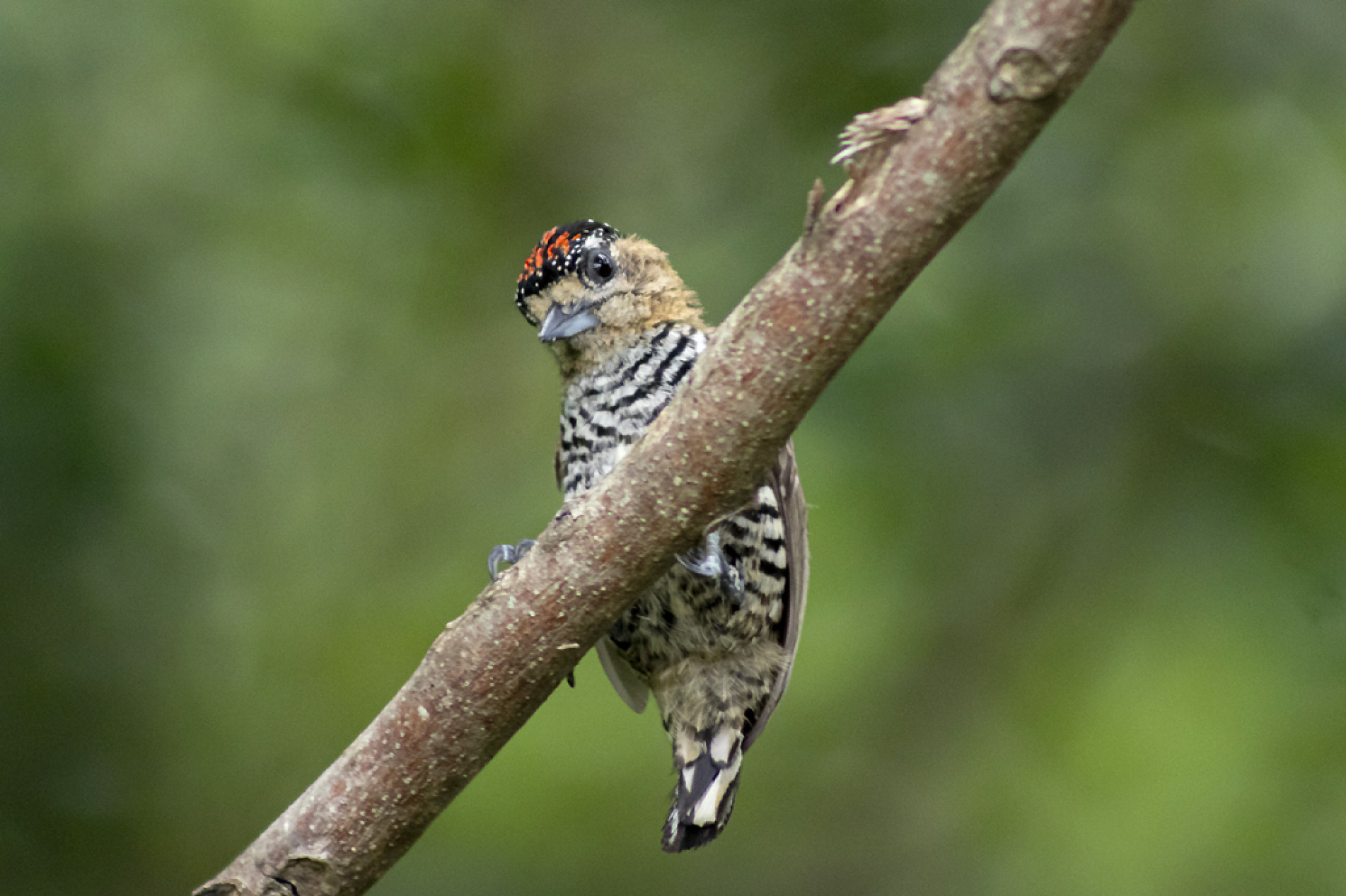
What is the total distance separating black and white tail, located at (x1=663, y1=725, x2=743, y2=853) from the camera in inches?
117

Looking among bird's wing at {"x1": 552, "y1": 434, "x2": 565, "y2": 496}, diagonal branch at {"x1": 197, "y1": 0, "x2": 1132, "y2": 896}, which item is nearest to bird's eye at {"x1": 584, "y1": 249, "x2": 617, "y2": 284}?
bird's wing at {"x1": 552, "y1": 434, "x2": 565, "y2": 496}

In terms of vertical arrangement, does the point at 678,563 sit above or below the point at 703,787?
above

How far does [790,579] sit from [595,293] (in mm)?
847

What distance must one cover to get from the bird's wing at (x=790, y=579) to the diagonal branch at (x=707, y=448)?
935 mm

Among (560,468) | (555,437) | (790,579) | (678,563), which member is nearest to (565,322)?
(560,468)

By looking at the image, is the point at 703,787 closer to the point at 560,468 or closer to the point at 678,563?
the point at 678,563

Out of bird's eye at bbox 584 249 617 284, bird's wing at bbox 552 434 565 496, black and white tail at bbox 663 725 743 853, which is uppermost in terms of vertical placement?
bird's eye at bbox 584 249 617 284

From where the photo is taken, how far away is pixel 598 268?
10.5 ft

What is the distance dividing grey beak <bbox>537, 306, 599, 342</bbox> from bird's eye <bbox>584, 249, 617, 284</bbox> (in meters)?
0.09

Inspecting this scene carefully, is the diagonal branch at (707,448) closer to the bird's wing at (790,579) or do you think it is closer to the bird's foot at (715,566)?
the bird's foot at (715,566)

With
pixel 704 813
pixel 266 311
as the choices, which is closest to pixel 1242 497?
pixel 704 813

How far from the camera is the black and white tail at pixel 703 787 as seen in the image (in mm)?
2984

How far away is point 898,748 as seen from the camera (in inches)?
183

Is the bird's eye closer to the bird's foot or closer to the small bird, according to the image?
the small bird
